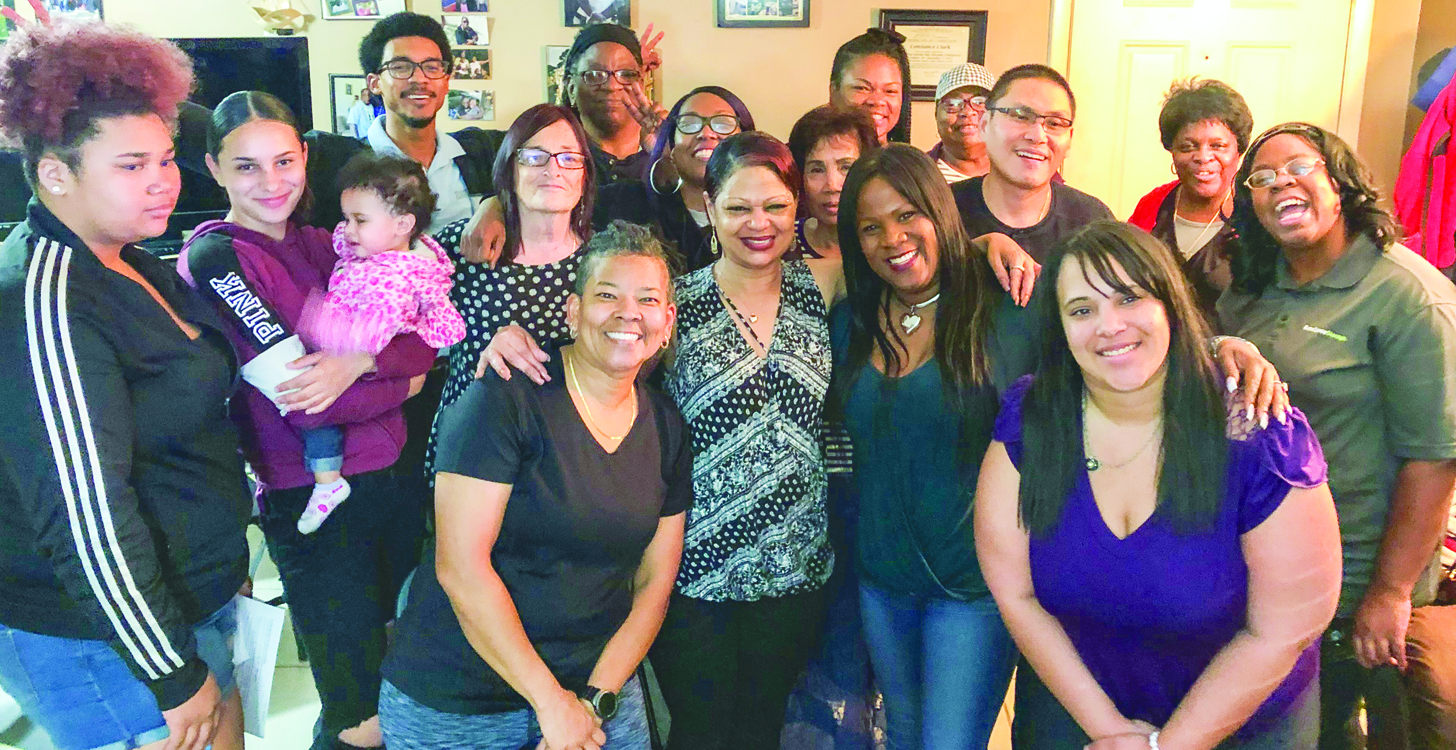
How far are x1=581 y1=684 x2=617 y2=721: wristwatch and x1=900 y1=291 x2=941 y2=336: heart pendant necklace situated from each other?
92 cm

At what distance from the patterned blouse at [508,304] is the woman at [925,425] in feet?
1.99

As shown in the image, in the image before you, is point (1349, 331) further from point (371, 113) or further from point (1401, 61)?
point (1401, 61)

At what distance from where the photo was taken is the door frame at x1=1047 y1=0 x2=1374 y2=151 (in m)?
3.97

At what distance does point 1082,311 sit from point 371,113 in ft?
7.55

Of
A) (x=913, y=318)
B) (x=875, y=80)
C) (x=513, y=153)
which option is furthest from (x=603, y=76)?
(x=913, y=318)

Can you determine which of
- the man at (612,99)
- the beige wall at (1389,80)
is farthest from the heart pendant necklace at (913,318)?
the beige wall at (1389,80)

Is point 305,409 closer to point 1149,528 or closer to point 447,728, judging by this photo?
point 447,728

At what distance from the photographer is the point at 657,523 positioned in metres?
1.68

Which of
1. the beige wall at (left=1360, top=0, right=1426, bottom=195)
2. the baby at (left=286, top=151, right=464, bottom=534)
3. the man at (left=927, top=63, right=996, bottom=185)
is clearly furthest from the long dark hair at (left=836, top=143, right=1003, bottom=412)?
the beige wall at (left=1360, top=0, right=1426, bottom=195)

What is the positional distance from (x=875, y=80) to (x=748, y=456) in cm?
154

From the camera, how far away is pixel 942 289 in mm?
1752

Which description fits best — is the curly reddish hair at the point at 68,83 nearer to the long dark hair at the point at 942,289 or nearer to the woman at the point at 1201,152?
the long dark hair at the point at 942,289

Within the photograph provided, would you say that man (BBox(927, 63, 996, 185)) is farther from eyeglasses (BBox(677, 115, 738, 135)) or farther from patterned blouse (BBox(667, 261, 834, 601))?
patterned blouse (BBox(667, 261, 834, 601))

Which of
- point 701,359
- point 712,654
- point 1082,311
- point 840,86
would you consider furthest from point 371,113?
point 1082,311
